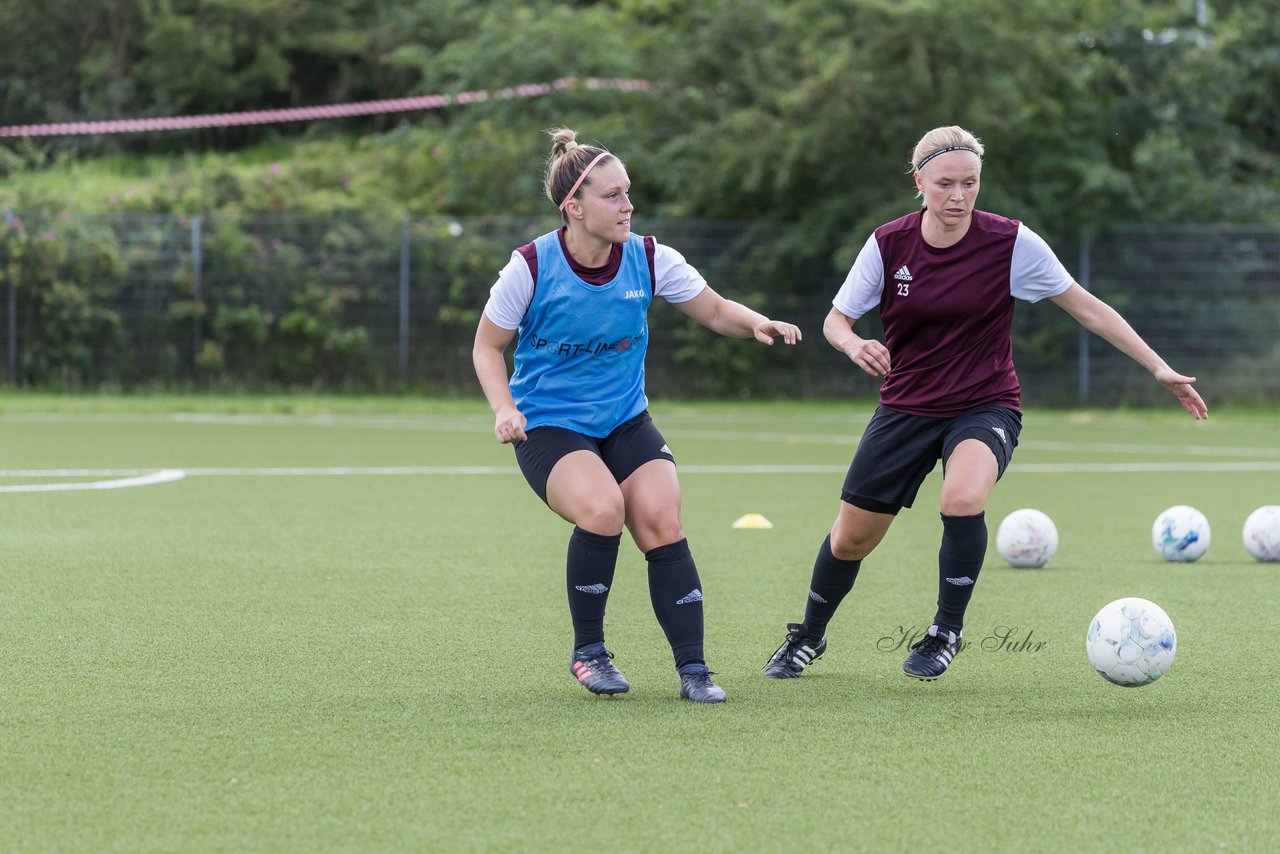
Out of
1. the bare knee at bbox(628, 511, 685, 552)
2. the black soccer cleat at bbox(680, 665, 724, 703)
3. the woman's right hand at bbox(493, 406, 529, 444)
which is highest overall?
the woman's right hand at bbox(493, 406, 529, 444)

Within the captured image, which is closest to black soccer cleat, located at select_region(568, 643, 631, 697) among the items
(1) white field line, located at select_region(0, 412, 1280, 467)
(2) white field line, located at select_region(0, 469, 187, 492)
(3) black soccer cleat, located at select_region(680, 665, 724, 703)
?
(3) black soccer cleat, located at select_region(680, 665, 724, 703)

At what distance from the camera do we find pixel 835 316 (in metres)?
6.23

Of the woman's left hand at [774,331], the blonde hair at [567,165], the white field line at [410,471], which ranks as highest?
the blonde hair at [567,165]

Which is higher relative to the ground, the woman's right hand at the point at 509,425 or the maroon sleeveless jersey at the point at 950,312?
the maroon sleeveless jersey at the point at 950,312

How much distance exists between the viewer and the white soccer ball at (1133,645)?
5.58m

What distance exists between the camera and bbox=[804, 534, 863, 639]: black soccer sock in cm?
623

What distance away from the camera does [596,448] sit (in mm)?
5887

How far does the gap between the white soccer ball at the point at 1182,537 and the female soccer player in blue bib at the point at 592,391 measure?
3.91m

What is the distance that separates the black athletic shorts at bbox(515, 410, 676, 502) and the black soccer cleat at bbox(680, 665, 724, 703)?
2.20 ft

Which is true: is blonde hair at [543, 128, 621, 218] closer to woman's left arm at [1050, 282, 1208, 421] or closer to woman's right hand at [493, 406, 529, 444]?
woman's right hand at [493, 406, 529, 444]

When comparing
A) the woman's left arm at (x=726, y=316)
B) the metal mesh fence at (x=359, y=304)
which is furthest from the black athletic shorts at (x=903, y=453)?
the metal mesh fence at (x=359, y=304)

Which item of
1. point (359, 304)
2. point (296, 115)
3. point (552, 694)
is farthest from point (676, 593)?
point (296, 115)

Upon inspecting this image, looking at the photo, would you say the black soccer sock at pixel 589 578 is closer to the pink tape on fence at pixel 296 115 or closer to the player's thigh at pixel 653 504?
the player's thigh at pixel 653 504

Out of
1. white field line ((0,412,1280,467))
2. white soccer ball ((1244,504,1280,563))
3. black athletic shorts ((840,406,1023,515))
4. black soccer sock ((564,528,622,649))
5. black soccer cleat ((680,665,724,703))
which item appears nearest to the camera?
black soccer cleat ((680,665,724,703))
